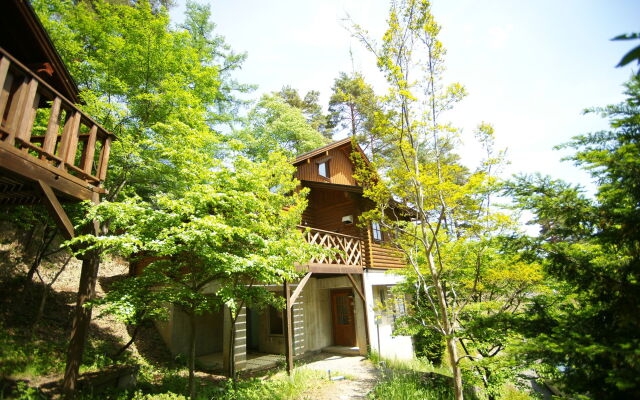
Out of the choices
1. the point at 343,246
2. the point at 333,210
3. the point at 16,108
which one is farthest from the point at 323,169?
the point at 16,108

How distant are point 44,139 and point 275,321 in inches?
407

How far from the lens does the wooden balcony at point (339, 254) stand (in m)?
10.2

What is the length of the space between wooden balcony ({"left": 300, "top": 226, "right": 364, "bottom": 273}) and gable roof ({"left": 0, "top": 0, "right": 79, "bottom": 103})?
788 cm

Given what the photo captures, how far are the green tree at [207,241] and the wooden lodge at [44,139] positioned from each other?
2.14 feet

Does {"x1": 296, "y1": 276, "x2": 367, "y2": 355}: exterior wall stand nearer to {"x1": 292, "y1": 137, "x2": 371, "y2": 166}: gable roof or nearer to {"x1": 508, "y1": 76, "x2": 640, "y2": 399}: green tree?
{"x1": 292, "y1": 137, "x2": 371, "y2": 166}: gable roof

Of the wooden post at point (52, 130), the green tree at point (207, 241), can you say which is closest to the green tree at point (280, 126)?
the green tree at point (207, 241)

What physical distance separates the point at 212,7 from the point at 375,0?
1369 centimetres

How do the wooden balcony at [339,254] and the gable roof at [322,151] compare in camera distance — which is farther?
the gable roof at [322,151]

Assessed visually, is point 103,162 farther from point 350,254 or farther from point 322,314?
point 322,314

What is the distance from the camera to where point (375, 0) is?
5.87 metres

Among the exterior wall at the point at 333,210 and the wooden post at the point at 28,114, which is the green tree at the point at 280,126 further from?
the wooden post at the point at 28,114

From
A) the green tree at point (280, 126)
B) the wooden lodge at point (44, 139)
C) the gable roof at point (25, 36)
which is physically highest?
the green tree at point (280, 126)

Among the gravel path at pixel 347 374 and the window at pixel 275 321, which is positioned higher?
the window at pixel 275 321

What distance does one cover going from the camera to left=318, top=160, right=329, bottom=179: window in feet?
57.1
